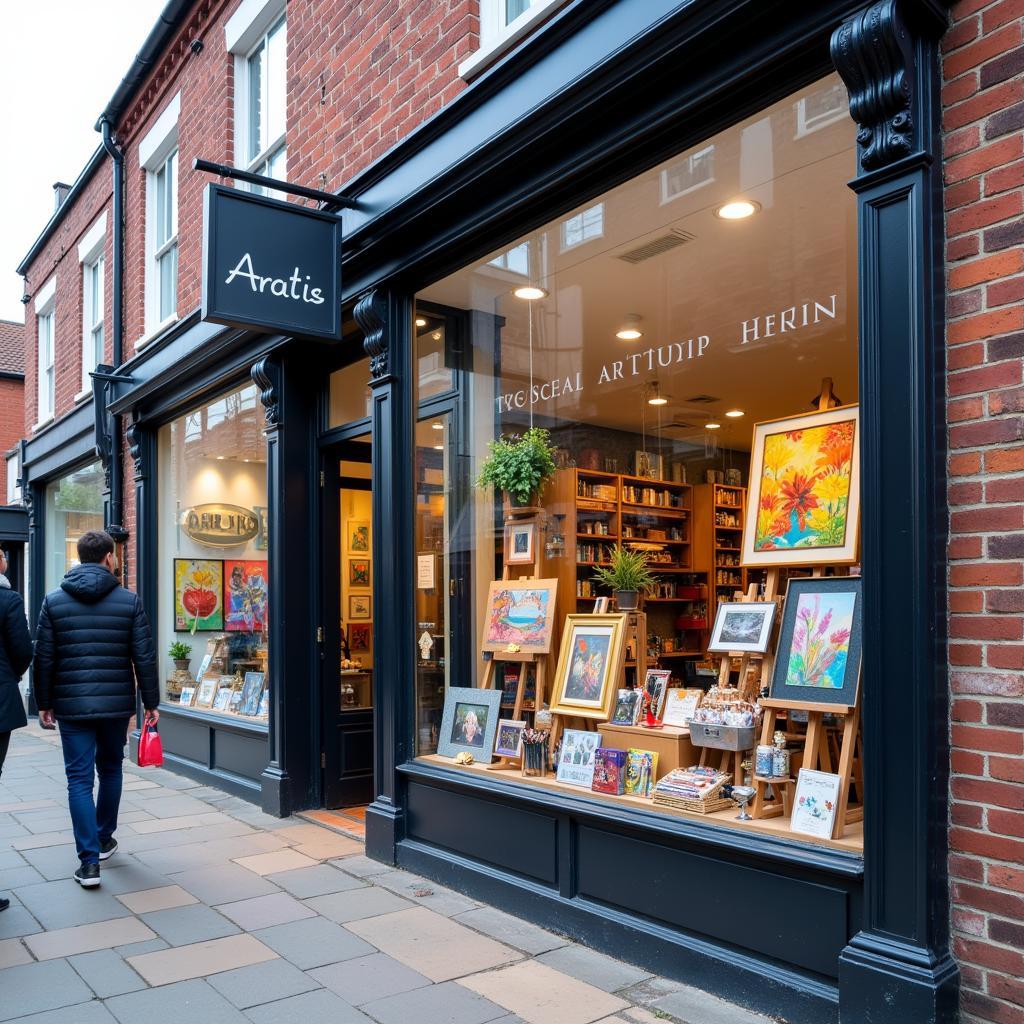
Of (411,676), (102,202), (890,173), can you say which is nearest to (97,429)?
(102,202)

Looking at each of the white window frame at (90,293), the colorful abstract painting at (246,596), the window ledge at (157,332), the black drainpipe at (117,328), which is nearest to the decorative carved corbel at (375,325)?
the colorful abstract painting at (246,596)

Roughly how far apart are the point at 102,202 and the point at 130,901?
8928 millimetres

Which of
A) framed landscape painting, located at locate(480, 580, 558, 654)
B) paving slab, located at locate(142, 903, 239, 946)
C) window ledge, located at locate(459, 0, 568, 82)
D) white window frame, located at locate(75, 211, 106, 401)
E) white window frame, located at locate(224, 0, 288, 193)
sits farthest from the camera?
white window frame, located at locate(75, 211, 106, 401)

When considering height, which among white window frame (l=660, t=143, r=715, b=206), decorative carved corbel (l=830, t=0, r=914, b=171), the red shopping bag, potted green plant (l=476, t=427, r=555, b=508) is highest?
white window frame (l=660, t=143, r=715, b=206)

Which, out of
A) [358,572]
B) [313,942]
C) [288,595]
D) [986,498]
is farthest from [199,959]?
[358,572]

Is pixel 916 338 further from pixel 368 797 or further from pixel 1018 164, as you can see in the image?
pixel 368 797

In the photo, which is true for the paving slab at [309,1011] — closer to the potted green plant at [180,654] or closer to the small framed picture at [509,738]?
the small framed picture at [509,738]

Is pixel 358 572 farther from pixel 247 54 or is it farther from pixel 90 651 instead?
pixel 247 54

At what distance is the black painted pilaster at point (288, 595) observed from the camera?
6.88 m

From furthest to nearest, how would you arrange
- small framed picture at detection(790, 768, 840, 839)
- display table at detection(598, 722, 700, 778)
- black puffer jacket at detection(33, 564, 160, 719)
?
black puffer jacket at detection(33, 564, 160, 719) → display table at detection(598, 722, 700, 778) → small framed picture at detection(790, 768, 840, 839)

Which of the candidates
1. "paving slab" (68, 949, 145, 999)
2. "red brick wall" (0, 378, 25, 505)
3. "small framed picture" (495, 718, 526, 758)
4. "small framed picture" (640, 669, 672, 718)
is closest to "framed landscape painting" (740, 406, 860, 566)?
"small framed picture" (640, 669, 672, 718)

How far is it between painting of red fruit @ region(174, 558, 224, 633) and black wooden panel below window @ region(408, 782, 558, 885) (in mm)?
3957

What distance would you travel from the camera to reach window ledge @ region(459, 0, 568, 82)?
4.70 meters

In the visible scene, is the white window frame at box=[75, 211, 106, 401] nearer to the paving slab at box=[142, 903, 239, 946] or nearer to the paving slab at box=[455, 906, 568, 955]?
the paving slab at box=[142, 903, 239, 946]
